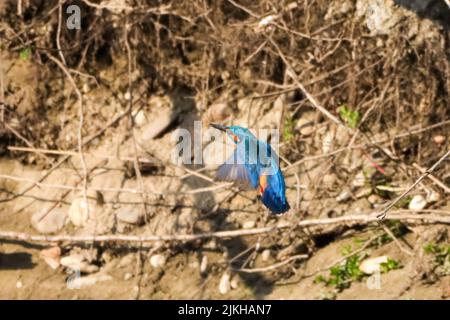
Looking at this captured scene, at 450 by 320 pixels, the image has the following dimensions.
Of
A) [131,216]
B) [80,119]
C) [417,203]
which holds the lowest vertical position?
[417,203]

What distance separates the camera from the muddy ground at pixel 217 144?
16.6 ft

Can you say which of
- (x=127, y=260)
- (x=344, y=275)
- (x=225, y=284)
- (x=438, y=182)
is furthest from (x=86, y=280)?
(x=438, y=182)

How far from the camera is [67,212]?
558 centimetres

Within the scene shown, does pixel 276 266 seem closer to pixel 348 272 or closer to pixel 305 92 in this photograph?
Result: pixel 348 272

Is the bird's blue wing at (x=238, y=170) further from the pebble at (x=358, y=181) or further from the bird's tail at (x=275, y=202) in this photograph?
the pebble at (x=358, y=181)

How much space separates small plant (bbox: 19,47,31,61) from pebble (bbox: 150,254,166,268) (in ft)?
5.80

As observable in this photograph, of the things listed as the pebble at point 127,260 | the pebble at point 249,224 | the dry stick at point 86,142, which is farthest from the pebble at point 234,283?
the dry stick at point 86,142

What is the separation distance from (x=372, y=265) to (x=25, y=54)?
288 centimetres

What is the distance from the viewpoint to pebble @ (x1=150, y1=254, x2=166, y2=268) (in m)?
5.25

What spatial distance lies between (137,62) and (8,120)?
3.27 ft

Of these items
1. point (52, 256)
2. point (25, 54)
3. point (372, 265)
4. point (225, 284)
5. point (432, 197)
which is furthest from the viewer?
point (25, 54)

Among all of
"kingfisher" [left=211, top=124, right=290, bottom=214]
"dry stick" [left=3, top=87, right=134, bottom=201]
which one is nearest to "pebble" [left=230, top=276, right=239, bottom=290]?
"kingfisher" [left=211, top=124, right=290, bottom=214]

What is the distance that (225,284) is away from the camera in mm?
5082

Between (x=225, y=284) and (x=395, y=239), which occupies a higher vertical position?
(x=395, y=239)
